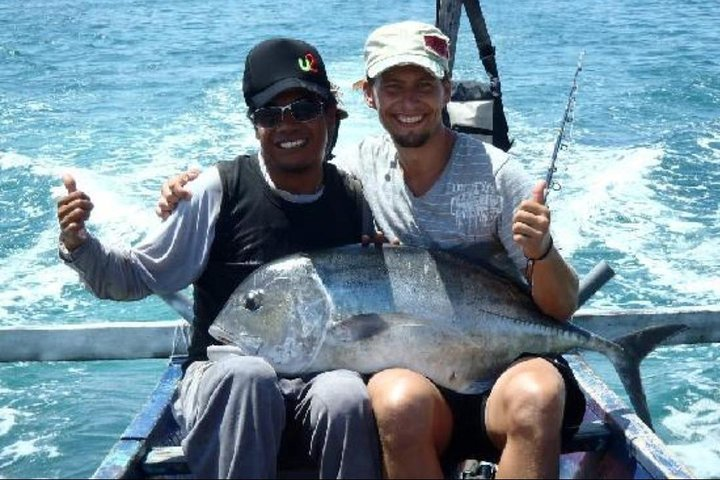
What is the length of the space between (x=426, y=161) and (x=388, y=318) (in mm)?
630

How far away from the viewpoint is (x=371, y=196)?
145 inches

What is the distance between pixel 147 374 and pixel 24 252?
296 cm

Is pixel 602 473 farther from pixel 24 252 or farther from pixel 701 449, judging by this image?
pixel 24 252

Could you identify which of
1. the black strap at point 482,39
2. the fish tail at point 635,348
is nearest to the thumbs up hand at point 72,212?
the fish tail at point 635,348

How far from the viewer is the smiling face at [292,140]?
134 inches

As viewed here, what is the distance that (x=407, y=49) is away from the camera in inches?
134

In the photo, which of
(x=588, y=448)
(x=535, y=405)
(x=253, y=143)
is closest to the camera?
(x=535, y=405)

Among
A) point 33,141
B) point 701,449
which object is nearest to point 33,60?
point 33,141

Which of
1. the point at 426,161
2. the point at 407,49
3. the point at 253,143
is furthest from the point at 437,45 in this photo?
the point at 253,143

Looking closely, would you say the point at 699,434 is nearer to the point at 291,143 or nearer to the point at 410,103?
the point at 410,103

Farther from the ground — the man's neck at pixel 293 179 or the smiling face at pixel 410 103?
the smiling face at pixel 410 103

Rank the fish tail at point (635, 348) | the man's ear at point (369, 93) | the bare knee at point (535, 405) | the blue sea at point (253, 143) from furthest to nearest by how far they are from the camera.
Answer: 1. the blue sea at point (253, 143)
2. the fish tail at point (635, 348)
3. the man's ear at point (369, 93)
4. the bare knee at point (535, 405)

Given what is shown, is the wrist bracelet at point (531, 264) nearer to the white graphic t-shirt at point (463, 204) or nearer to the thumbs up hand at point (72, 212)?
the white graphic t-shirt at point (463, 204)

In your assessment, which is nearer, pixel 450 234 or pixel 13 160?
pixel 450 234
